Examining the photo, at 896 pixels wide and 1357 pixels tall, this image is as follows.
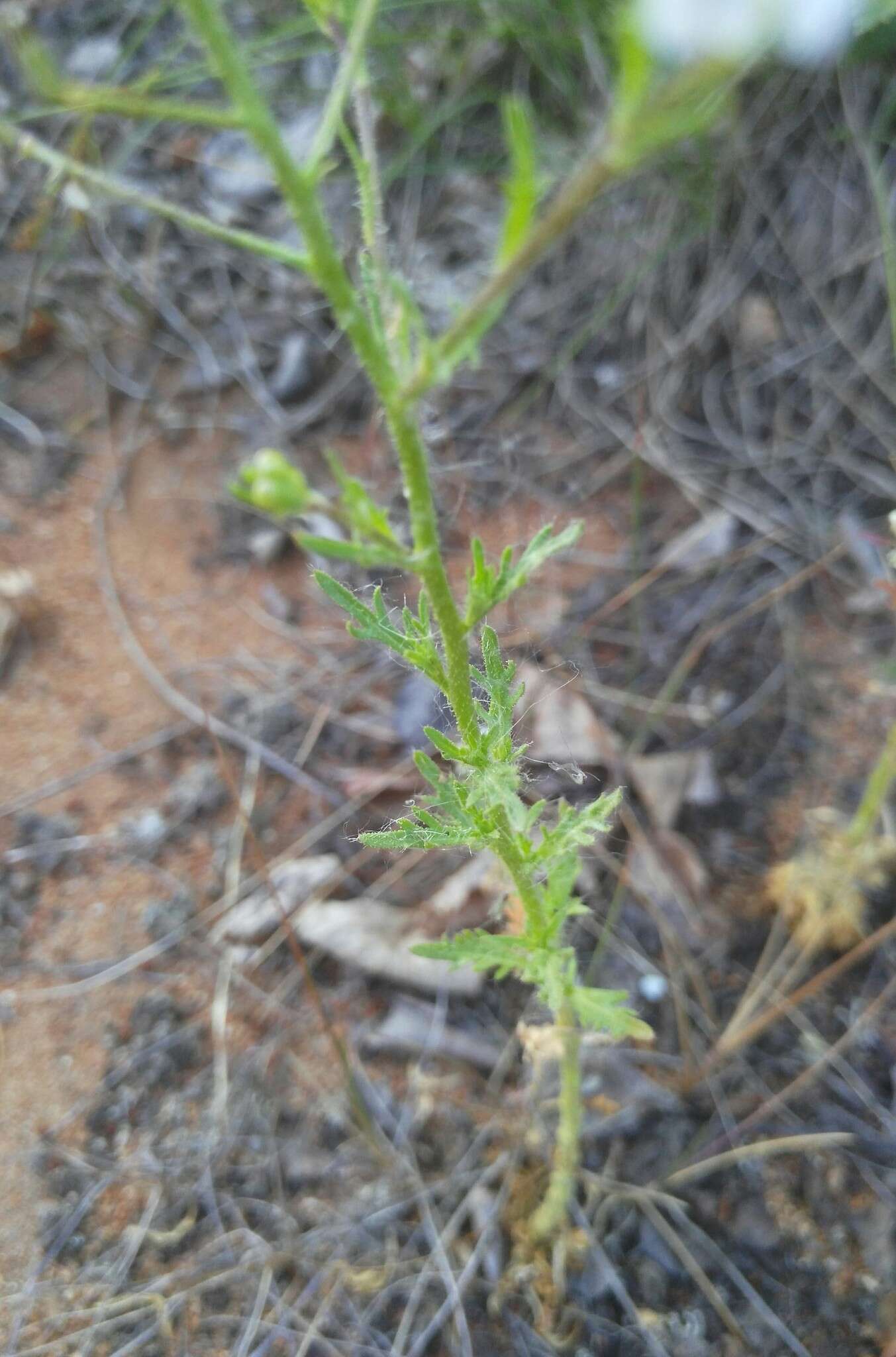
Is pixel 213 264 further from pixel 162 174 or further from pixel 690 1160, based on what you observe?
pixel 690 1160

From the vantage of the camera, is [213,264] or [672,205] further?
[213,264]

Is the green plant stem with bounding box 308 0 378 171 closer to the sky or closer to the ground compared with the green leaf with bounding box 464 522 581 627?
closer to the sky

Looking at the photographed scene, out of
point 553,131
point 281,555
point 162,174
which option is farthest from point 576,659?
point 162,174

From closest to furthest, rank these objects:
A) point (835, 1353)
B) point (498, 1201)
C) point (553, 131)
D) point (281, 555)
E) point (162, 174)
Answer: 1. point (835, 1353)
2. point (498, 1201)
3. point (281, 555)
4. point (553, 131)
5. point (162, 174)

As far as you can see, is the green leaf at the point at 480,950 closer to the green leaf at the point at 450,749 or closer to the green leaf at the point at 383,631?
the green leaf at the point at 450,749

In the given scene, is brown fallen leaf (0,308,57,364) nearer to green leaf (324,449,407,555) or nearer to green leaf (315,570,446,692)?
green leaf (315,570,446,692)

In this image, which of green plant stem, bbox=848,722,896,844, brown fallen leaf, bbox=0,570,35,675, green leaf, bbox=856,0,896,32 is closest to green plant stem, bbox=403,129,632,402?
green leaf, bbox=856,0,896,32

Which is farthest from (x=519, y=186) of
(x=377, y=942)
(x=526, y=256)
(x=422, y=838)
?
(x=377, y=942)

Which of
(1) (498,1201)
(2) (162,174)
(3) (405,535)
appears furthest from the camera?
(2) (162,174)
